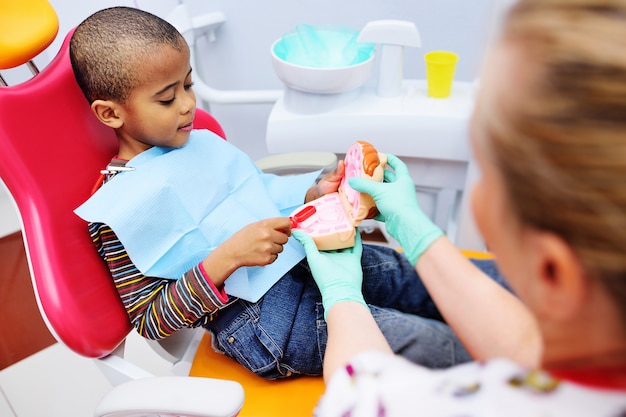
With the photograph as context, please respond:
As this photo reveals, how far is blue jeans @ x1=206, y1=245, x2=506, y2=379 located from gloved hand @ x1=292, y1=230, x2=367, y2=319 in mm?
81

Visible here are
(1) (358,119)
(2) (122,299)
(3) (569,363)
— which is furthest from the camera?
(1) (358,119)

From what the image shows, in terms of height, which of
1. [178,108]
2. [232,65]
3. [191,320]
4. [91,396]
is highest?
[178,108]

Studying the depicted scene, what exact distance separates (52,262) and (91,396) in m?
0.83

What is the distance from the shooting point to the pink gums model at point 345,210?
96 cm

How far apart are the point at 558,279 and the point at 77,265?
758 millimetres

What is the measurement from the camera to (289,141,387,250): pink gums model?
959 millimetres

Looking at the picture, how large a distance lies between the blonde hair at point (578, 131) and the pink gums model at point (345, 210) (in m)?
0.60

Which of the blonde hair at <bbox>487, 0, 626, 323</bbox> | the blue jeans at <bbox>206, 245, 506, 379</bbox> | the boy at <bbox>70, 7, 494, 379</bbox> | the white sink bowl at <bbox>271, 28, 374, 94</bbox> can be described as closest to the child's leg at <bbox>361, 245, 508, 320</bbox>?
the blue jeans at <bbox>206, 245, 506, 379</bbox>

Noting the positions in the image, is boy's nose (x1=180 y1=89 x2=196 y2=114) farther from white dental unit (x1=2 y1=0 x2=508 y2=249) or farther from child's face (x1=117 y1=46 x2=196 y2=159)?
white dental unit (x1=2 y1=0 x2=508 y2=249)

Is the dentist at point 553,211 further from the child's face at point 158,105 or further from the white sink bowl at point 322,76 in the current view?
the white sink bowl at point 322,76

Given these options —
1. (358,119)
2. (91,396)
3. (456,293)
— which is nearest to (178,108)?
(358,119)

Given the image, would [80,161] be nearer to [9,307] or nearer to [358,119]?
[358,119]

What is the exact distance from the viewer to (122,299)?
36.0 inches

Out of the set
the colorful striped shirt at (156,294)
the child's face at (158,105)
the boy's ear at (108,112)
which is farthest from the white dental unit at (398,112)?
the colorful striped shirt at (156,294)
